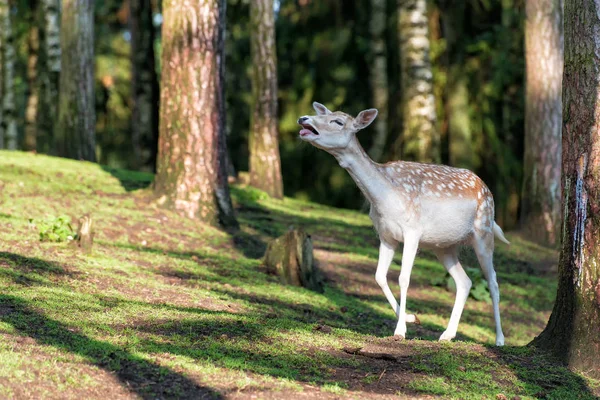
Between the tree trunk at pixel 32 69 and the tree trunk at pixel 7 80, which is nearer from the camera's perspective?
the tree trunk at pixel 7 80

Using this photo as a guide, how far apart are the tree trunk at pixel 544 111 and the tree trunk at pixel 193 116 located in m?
8.25

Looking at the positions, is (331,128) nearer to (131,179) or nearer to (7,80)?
(131,179)

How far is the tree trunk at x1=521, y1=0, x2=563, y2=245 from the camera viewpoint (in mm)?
20188

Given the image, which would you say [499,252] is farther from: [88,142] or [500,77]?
[88,142]

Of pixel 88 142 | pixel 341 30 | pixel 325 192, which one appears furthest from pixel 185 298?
pixel 341 30

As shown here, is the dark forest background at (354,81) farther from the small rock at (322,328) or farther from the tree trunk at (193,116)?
the small rock at (322,328)

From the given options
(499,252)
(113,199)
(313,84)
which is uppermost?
(313,84)

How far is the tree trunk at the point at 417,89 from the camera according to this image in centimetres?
2158

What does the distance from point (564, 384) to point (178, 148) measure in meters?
8.24

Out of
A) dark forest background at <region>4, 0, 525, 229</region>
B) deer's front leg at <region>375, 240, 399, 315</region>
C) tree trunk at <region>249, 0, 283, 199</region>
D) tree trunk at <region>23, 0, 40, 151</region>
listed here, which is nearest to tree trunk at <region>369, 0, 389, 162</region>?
dark forest background at <region>4, 0, 525, 229</region>

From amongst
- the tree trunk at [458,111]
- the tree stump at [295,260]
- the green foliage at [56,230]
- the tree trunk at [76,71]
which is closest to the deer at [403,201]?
the tree stump at [295,260]

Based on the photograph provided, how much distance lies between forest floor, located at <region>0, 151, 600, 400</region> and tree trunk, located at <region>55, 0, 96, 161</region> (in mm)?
3789

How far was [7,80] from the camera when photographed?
97.9 ft

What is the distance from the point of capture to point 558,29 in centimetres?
2030
